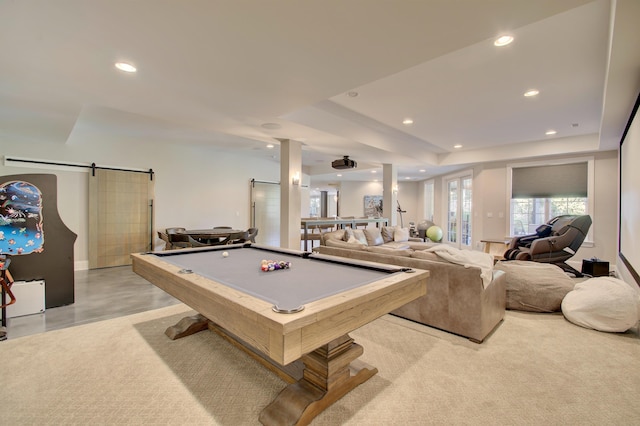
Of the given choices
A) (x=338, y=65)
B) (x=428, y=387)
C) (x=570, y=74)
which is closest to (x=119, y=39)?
(x=338, y=65)

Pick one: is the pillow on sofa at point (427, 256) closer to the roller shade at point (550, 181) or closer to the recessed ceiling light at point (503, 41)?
the recessed ceiling light at point (503, 41)

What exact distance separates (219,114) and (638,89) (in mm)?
4842

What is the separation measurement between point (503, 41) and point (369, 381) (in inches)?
125

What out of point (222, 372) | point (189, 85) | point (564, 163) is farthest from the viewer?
point (564, 163)

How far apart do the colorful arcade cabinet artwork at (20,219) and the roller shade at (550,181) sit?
363 inches

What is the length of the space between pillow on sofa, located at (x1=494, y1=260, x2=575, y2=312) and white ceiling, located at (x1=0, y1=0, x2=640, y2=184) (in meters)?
2.19

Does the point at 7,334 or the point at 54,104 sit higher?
the point at 54,104

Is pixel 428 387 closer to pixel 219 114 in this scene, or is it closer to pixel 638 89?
pixel 638 89

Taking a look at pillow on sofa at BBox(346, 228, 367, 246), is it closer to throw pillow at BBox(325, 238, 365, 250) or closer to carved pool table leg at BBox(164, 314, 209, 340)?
throw pillow at BBox(325, 238, 365, 250)

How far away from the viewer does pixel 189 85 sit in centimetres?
313

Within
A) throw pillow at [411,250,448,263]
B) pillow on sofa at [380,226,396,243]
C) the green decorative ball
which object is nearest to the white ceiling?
throw pillow at [411,250,448,263]

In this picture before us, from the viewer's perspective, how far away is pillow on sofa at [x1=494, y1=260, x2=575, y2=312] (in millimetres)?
3402

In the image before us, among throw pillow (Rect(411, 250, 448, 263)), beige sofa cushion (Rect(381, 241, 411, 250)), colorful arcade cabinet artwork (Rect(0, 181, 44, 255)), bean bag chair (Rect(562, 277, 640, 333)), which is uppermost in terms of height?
colorful arcade cabinet artwork (Rect(0, 181, 44, 255))

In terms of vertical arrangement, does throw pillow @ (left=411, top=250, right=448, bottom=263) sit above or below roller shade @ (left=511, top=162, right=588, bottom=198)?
below
